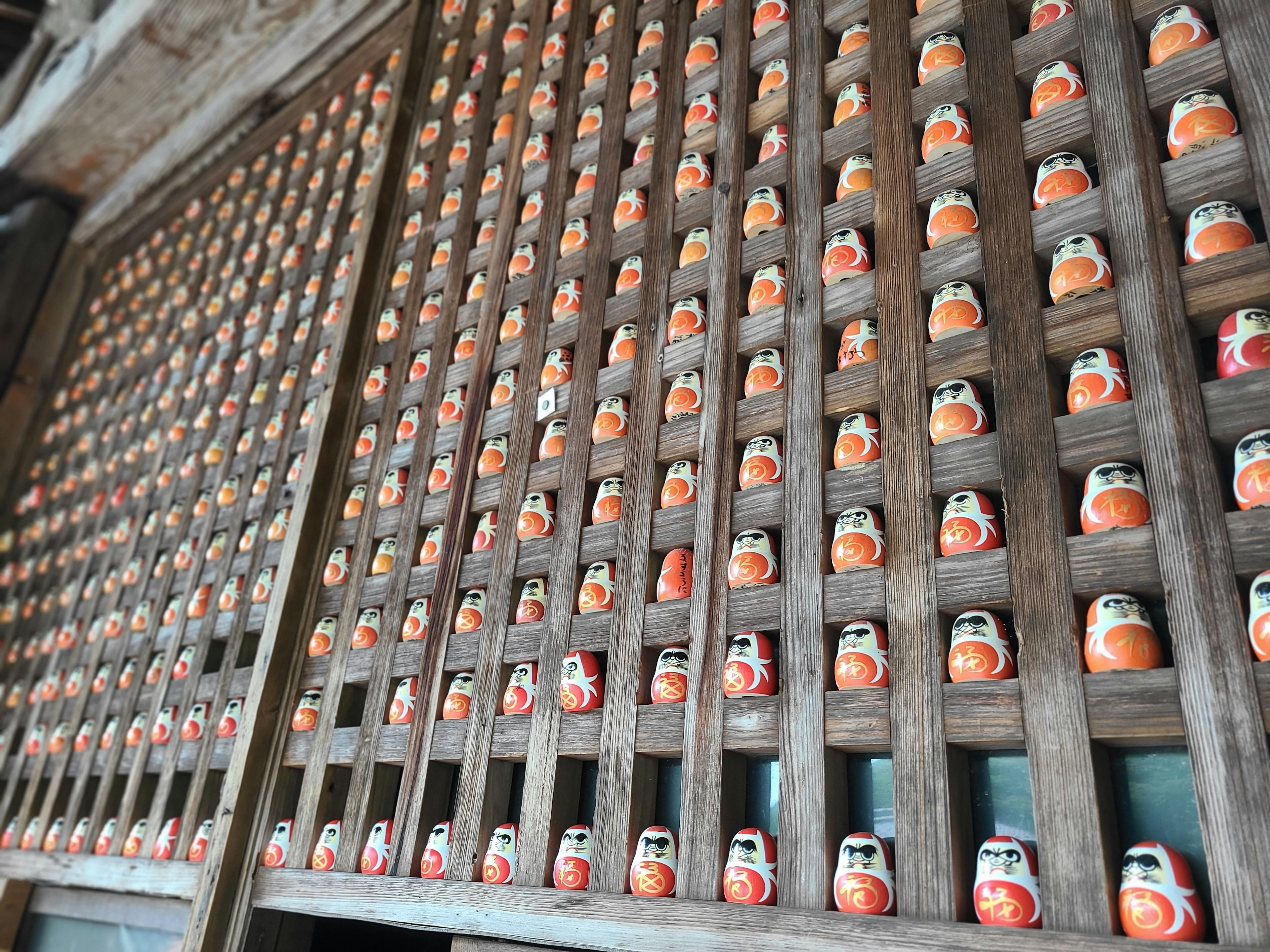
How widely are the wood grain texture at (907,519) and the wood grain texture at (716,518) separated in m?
0.16

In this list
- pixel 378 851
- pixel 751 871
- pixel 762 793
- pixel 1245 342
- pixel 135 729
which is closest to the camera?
pixel 1245 342

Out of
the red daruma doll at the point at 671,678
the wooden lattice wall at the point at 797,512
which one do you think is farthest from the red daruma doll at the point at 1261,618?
the red daruma doll at the point at 671,678

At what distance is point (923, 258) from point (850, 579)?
15.8 inches

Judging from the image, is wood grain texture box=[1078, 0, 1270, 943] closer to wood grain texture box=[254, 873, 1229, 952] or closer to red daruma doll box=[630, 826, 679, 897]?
wood grain texture box=[254, 873, 1229, 952]

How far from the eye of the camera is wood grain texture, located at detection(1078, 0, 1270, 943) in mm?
729

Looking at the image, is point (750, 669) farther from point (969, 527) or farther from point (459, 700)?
point (459, 700)

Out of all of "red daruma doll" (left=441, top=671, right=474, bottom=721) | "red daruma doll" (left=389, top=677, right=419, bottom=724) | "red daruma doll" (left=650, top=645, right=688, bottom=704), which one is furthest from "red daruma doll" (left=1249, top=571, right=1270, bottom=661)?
"red daruma doll" (left=389, top=677, right=419, bottom=724)

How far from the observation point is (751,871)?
959mm

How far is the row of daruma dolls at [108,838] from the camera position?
63.4 inches

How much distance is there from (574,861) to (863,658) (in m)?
0.42

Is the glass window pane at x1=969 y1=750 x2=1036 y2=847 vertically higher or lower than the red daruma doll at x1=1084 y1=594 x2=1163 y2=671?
lower

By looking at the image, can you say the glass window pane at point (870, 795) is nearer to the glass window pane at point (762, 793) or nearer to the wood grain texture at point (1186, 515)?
the glass window pane at point (762, 793)

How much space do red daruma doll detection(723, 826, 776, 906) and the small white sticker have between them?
2.31ft

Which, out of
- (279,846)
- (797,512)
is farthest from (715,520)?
(279,846)
